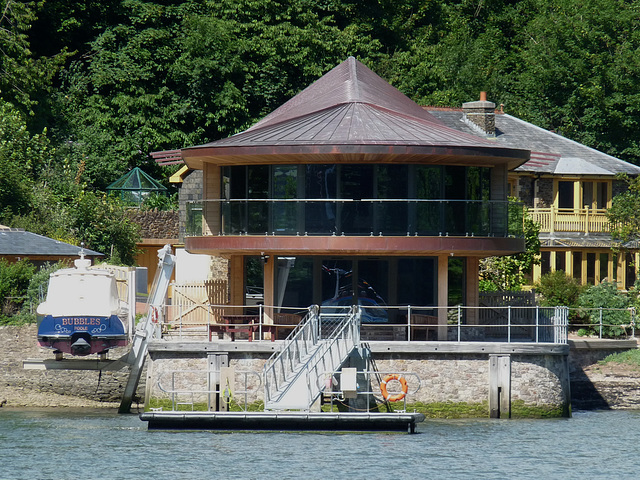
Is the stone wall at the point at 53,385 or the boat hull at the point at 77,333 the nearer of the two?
the boat hull at the point at 77,333

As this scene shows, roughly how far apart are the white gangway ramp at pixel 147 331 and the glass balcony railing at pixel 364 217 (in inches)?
86.3

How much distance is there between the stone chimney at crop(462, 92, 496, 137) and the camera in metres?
54.0

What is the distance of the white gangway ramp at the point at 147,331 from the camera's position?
1378 inches

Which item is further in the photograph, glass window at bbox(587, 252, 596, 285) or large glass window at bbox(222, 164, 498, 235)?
glass window at bbox(587, 252, 596, 285)

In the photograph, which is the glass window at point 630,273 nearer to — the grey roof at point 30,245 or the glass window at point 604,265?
the glass window at point 604,265

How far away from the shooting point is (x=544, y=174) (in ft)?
176

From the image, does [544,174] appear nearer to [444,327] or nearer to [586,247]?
[586,247]

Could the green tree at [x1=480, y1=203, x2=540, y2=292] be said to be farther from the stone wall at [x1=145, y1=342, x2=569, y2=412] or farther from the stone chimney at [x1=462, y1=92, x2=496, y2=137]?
the stone wall at [x1=145, y1=342, x2=569, y2=412]

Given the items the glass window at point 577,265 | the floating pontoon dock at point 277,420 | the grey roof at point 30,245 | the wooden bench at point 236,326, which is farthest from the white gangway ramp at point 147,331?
the glass window at point 577,265

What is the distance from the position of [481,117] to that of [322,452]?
27.8 meters

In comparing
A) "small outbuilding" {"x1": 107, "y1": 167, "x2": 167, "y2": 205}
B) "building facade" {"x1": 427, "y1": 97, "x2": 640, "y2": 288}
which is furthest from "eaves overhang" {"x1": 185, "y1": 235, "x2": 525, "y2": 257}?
"small outbuilding" {"x1": 107, "y1": 167, "x2": 167, "y2": 205}

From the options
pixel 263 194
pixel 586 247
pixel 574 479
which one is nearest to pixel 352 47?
pixel 586 247

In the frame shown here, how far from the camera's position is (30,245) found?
42781 millimetres

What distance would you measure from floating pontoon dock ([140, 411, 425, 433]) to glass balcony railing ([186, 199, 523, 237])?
6.10 m
